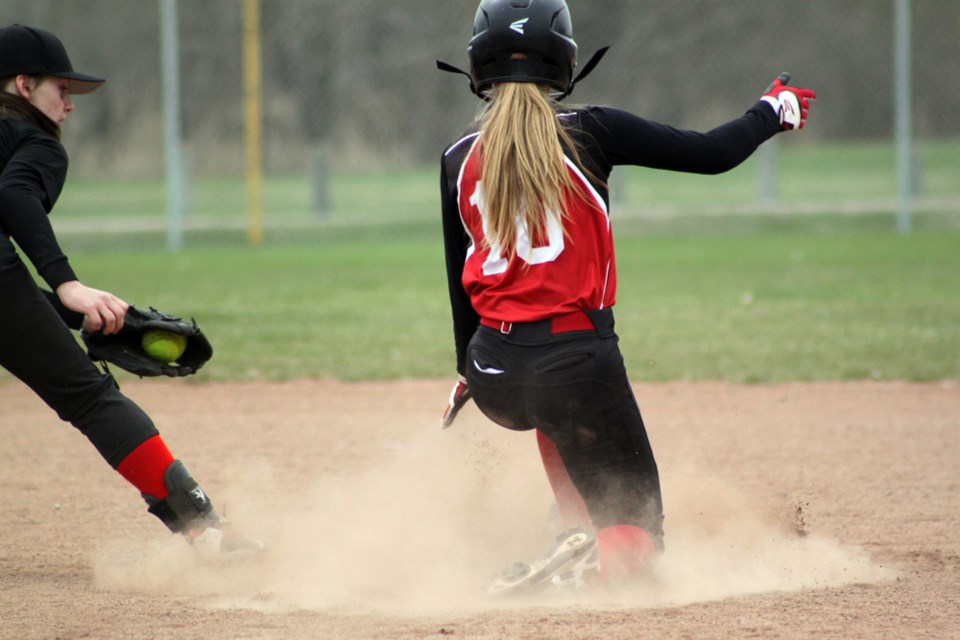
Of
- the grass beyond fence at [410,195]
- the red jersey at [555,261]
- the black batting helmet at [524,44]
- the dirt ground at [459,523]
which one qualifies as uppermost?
the black batting helmet at [524,44]

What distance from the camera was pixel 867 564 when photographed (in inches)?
Result: 138

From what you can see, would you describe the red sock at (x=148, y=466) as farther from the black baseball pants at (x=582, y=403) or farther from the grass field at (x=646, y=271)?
the grass field at (x=646, y=271)

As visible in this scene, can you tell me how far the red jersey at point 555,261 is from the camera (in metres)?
3.02

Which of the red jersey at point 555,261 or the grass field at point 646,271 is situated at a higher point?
the red jersey at point 555,261

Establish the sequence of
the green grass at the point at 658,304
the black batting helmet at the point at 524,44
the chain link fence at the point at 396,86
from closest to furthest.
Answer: the black batting helmet at the point at 524,44, the green grass at the point at 658,304, the chain link fence at the point at 396,86

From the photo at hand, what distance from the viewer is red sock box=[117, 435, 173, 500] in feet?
11.2

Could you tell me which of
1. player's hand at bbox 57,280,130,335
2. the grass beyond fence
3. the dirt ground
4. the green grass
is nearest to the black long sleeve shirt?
player's hand at bbox 57,280,130,335

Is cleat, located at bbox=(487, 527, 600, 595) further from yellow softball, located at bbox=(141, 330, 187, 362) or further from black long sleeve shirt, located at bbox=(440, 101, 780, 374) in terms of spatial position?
yellow softball, located at bbox=(141, 330, 187, 362)

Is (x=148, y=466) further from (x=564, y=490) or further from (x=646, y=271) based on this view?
(x=646, y=271)

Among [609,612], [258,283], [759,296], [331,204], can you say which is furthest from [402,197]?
[609,612]

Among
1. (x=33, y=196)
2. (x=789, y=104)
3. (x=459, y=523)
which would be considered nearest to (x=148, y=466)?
(x=33, y=196)

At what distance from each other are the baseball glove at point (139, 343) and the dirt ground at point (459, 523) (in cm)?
60

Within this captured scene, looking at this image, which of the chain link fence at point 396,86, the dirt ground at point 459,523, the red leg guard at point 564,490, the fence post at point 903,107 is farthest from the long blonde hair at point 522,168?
the chain link fence at point 396,86

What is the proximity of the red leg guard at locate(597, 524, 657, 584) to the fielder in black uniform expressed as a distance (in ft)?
3.63
